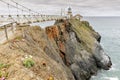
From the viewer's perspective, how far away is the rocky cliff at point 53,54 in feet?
35.8

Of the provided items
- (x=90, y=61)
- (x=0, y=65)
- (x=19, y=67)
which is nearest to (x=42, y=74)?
(x=19, y=67)

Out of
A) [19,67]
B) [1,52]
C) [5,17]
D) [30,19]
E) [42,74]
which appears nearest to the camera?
[19,67]

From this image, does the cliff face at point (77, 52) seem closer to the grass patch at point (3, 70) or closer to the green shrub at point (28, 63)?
the green shrub at point (28, 63)

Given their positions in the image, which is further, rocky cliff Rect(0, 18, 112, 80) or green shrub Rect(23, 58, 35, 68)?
rocky cliff Rect(0, 18, 112, 80)

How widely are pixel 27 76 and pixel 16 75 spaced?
21.1 inches

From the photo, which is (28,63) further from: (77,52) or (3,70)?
(77,52)

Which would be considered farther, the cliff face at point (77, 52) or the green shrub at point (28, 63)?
the cliff face at point (77, 52)

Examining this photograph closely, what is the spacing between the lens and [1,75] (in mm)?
9523

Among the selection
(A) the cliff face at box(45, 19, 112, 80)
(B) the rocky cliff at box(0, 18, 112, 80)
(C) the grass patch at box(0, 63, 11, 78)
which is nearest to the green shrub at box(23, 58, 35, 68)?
(B) the rocky cliff at box(0, 18, 112, 80)

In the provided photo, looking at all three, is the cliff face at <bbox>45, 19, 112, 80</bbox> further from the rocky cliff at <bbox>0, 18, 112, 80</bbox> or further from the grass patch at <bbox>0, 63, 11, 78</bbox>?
the grass patch at <bbox>0, 63, 11, 78</bbox>

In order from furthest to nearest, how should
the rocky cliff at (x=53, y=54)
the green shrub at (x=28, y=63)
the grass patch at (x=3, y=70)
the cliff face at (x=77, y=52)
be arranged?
the cliff face at (x=77, y=52)
the rocky cliff at (x=53, y=54)
the green shrub at (x=28, y=63)
the grass patch at (x=3, y=70)

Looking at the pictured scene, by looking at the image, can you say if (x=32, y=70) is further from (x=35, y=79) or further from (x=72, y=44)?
(x=72, y=44)

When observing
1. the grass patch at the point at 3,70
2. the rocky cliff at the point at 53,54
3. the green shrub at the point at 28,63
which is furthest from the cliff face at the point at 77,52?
the grass patch at the point at 3,70

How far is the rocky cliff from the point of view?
35.8ft
